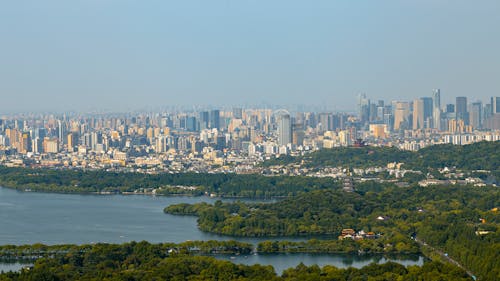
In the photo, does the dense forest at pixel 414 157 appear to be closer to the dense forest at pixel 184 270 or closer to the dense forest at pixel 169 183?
the dense forest at pixel 169 183

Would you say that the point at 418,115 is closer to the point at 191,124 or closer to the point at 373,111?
the point at 373,111

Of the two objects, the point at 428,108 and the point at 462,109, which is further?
the point at 428,108

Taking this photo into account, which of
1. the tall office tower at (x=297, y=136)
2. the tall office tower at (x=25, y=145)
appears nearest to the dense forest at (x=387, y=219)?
the tall office tower at (x=297, y=136)

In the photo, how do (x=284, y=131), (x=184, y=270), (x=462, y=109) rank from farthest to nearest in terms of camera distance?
(x=462, y=109), (x=284, y=131), (x=184, y=270)

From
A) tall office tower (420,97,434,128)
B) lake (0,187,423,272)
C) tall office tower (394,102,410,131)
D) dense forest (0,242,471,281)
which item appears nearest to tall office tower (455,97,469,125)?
tall office tower (420,97,434,128)

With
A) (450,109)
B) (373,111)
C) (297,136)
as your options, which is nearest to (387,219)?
(297,136)

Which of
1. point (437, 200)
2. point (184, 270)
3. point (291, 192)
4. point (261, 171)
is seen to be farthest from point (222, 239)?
point (261, 171)
